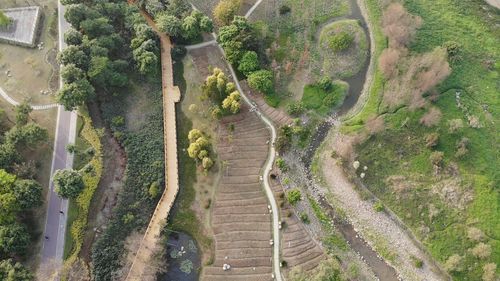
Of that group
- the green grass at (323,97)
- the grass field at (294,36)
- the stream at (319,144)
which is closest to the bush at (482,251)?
the stream at (319,144)

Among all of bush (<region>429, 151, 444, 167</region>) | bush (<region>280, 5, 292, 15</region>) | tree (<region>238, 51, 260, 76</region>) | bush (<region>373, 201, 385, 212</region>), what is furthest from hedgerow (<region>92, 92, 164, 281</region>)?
bush (<region>429, 151, 444, 167</region>)

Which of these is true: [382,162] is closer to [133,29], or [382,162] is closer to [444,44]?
[444,44]

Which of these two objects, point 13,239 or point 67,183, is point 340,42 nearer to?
point 67,183

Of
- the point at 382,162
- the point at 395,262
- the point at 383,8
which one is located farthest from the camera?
Answer: the point at 383,8

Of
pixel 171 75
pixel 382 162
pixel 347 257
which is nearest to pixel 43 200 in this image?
pixel 171 75

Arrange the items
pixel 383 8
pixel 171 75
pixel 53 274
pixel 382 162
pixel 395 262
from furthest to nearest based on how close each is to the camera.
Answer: pixel 383 8 < pixel 171 75 < pixel 382 162 < pixel 395 262 < pixel 53 274

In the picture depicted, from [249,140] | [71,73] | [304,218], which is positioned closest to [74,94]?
[71,73]

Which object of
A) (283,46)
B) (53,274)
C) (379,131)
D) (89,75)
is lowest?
(53,274)

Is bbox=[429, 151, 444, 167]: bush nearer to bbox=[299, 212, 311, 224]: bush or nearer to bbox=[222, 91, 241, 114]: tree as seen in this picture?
bbox=[299, 212, 311, 224]: bush
